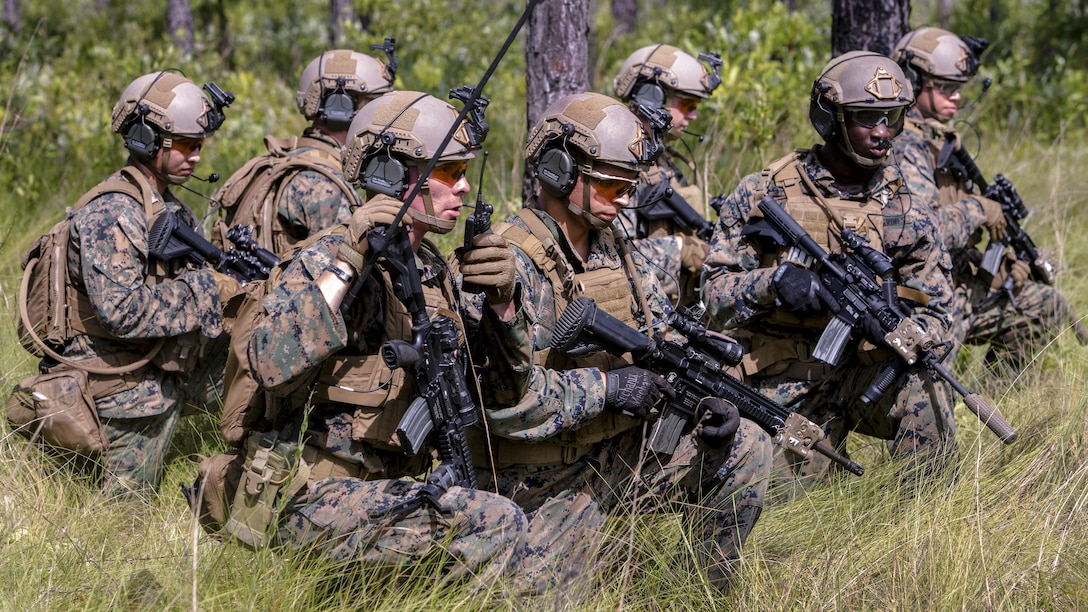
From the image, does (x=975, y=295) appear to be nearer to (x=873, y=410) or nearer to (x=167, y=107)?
(x=873, y=410)

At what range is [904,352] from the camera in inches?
183

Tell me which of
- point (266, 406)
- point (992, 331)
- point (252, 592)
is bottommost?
point (992, 331)

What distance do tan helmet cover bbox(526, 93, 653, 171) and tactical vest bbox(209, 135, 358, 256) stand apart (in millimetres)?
1562

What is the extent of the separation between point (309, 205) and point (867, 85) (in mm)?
2672

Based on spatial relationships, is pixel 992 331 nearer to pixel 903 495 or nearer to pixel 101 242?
pixel 903 495

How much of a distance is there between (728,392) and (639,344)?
469mm

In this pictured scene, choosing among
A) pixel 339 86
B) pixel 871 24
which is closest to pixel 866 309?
pixel 339 86

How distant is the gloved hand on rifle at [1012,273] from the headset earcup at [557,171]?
4.19 m

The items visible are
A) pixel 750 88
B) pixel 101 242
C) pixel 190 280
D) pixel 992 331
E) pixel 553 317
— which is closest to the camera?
pixel 553 317

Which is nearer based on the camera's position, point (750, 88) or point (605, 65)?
point (750, 88)

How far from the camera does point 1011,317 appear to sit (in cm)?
712

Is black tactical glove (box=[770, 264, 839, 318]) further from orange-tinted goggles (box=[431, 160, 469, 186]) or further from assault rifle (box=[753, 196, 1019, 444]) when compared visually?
orange-tinted goggles (box=[431, 160, 469, 186])

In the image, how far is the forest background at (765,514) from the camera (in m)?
3.50

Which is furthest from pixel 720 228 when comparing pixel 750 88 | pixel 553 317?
pixel 750 88
